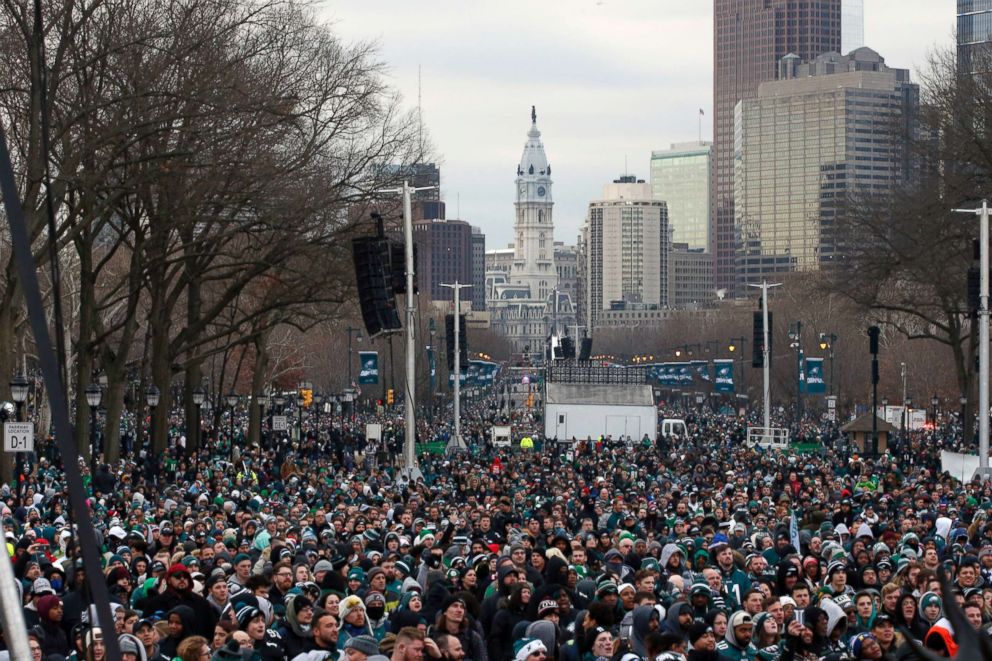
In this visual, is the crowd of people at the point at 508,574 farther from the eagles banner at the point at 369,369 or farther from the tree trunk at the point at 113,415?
the eagles banner at the point at 369,369

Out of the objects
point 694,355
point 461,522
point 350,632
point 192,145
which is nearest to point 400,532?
point 461,522

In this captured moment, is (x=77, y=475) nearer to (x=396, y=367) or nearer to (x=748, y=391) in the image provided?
(x=396, y=367)

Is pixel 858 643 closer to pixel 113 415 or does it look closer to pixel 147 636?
pixel 147 636

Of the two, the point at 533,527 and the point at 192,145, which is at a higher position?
the point at 192,145

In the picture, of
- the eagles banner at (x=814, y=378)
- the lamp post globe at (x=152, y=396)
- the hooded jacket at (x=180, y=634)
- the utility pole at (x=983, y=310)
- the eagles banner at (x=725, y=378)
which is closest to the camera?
the hooded jacket at (x=180, y=634)

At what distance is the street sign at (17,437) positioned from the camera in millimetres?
27359

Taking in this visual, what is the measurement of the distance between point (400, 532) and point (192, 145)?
20098 mm

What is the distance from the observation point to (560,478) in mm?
37875

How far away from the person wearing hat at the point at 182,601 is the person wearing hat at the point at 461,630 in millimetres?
2051

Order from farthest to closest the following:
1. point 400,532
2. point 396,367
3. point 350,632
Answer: point 396,367
point 400,532
point 350,632

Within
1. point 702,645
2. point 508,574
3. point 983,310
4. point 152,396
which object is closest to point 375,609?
point 508,574

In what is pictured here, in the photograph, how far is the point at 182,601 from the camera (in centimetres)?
1394

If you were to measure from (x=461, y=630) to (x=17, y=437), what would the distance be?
54.1 ft

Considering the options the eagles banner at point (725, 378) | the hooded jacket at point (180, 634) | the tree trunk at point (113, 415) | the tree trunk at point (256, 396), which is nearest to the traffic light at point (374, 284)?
the tree trunk at point (113, 415)
